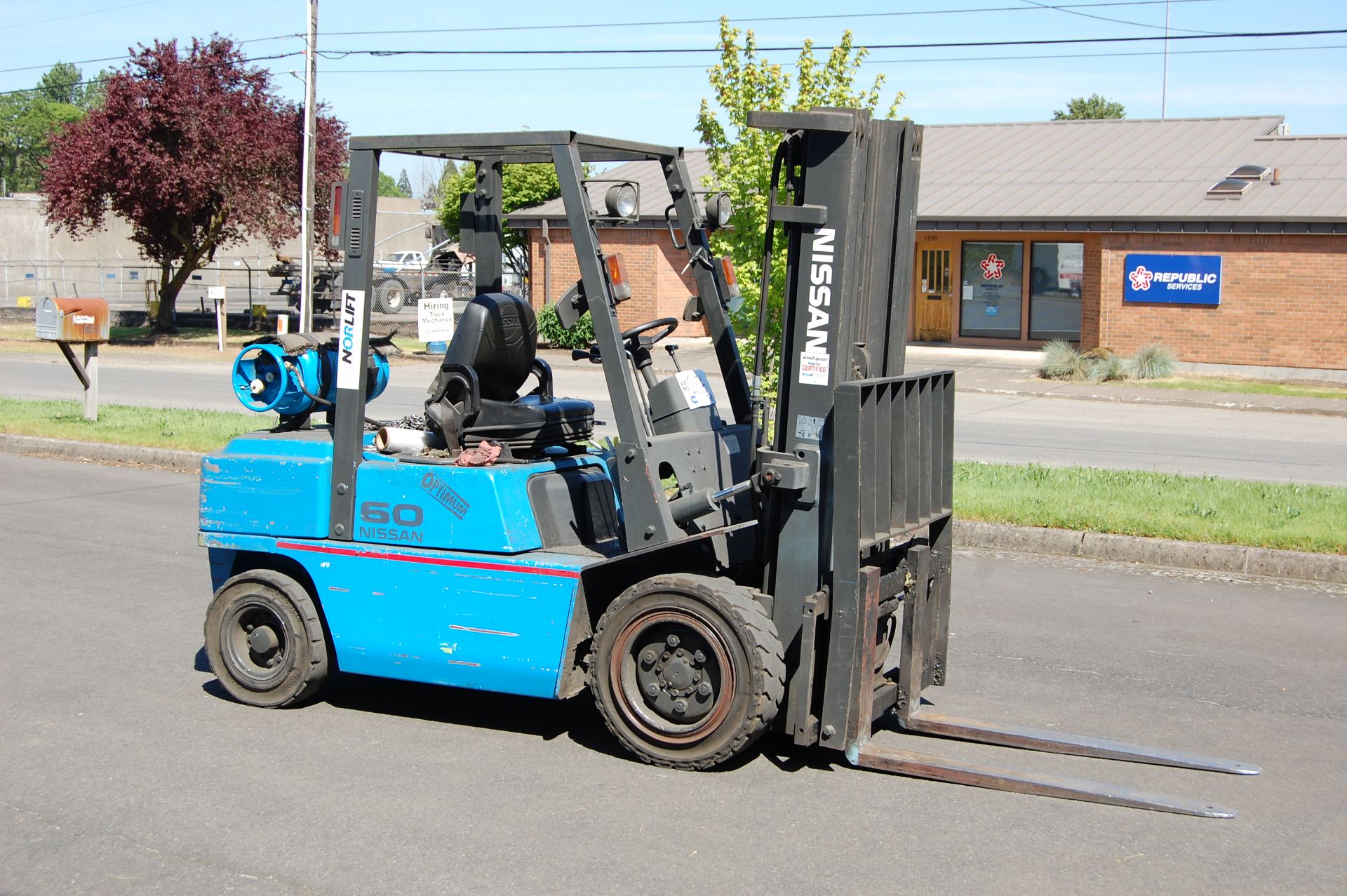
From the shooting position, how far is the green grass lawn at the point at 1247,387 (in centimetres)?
2294

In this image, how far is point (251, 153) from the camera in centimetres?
3250

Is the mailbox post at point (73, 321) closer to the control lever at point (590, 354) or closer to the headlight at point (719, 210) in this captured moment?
the control lever at point (590, 354)

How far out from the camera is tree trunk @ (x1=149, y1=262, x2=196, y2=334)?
34.2 m

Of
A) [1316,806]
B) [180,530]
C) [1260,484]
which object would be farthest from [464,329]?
[1260,484]

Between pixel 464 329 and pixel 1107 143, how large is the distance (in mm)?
29459

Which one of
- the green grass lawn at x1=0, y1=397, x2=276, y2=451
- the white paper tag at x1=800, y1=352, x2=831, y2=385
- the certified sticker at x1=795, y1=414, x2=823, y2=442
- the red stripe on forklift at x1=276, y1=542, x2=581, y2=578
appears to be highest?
the white paper tag at x1=800, y1=352, x2=831, y2=385

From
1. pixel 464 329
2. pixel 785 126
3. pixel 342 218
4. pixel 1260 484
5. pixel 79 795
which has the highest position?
pixel 785 126

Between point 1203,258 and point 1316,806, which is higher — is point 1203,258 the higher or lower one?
the higher one

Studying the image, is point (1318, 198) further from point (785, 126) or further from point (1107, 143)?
point (785, 126)

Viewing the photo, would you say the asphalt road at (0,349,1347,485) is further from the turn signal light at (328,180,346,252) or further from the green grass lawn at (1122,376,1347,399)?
the turn signal light at (328,180,346,252)

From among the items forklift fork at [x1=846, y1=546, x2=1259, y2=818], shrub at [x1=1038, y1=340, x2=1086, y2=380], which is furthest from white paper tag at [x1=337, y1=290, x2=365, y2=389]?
shrub at [x1=1038, y1=340, x2=1086, y2=380]

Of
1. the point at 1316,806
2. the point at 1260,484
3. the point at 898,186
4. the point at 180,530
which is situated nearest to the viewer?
the point at 1316,806

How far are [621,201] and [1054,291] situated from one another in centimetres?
2696

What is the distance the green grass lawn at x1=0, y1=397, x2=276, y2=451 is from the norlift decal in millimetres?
9941
